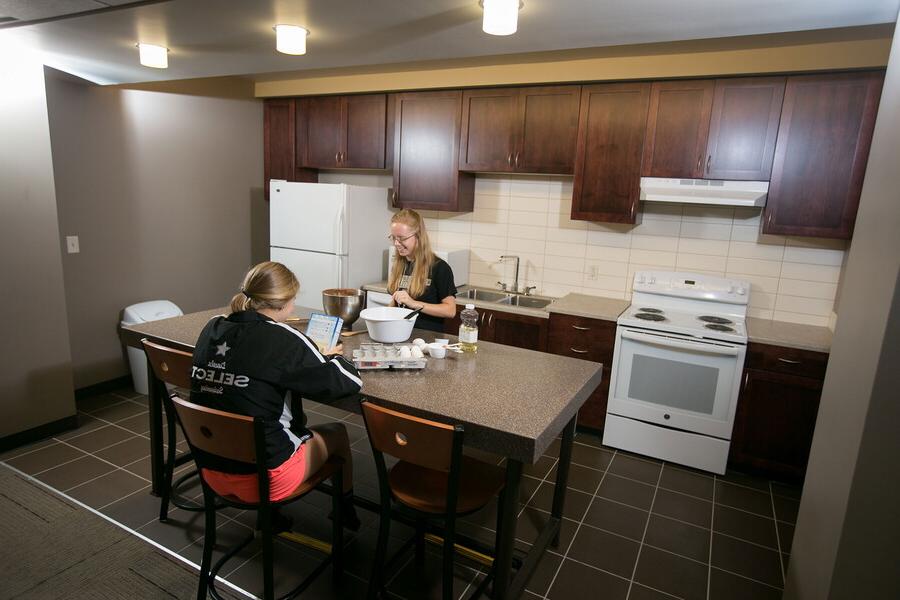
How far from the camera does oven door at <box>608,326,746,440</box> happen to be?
3086 millimetres

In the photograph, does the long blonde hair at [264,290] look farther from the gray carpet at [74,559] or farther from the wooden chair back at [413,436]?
the gray carpet at [74,559]

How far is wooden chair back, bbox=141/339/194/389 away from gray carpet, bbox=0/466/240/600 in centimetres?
74

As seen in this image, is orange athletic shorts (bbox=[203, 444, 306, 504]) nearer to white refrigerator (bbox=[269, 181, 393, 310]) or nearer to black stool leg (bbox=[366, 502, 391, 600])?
black stool leg (bbox=[366, 502, 391, 600])

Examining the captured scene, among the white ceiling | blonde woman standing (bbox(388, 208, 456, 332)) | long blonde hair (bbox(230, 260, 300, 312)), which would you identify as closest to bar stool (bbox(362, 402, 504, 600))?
long blonde hair (bbox(230, 260, 300, 312))

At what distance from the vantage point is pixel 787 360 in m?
2.97

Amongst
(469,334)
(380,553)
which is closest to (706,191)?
(469,334)

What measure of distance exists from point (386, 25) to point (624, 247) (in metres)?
2.32

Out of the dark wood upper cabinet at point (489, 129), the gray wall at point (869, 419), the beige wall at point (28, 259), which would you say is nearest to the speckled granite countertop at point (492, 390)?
the gray wall at point (869, 419)

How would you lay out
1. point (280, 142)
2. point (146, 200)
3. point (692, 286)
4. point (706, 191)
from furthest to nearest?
point (280, 142), point (146, 200), point (692, 286), point (706, 191)

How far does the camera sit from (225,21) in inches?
92.4

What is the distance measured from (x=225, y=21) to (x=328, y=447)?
187cm

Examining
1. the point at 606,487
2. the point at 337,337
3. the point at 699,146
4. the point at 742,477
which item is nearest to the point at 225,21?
the point at 337,337

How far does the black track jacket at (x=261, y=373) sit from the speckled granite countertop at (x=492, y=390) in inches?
7.0

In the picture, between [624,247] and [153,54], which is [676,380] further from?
[153,54]
